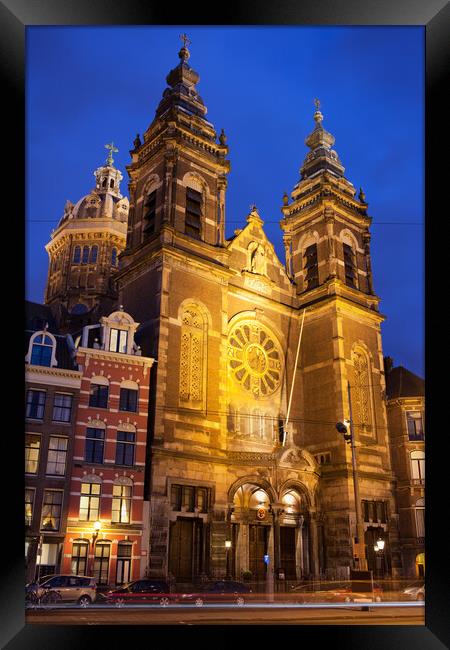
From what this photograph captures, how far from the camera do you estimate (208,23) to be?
11.5 m

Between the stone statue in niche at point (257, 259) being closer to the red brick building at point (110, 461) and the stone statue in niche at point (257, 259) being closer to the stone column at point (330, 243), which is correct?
the stone column at point (330, 243)

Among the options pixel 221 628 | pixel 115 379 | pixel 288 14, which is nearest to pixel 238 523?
pixel 115 379

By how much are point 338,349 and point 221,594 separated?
19627 millimetres

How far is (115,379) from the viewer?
99.9 feet

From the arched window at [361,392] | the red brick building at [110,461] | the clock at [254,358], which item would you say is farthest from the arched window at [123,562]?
the arched window at [361,392]

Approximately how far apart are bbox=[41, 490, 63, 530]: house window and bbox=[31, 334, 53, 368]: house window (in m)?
6.25

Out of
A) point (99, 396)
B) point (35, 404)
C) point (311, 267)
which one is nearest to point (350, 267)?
point (311, 267)

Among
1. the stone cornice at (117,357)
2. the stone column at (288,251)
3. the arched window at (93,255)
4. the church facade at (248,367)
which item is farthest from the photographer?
the arched window at (93,255)

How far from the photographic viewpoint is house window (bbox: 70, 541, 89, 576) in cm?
2662

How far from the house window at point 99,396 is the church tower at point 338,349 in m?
13.0

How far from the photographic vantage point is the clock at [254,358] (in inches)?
1492

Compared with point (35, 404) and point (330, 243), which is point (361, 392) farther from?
point (35, 404)

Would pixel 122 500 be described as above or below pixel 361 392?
below

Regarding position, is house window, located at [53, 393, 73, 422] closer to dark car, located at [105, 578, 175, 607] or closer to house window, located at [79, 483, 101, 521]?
house window, located at [79, 483, 101, 521]
